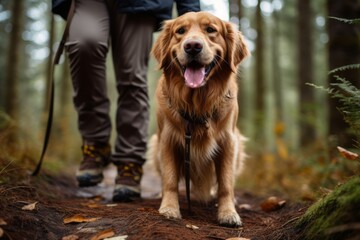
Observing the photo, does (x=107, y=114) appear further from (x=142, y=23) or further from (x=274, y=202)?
(x=274, y=202)

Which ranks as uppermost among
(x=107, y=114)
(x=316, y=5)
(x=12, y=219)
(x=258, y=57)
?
(x=316, y=5)

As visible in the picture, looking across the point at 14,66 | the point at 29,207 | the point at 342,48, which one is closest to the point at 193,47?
the point at 29,207

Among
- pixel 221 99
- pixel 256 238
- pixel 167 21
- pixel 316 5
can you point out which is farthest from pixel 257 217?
pixel 316 5

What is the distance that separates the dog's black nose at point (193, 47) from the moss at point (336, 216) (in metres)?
1.39

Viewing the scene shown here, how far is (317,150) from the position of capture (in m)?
6.01

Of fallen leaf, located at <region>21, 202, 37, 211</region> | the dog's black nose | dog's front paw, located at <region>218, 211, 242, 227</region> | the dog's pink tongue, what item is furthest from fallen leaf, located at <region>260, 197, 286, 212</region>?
fallen leaf, located at <region>21, 202, 37, 211</region>

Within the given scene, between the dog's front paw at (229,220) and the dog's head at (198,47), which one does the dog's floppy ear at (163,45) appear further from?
the dog's front paw at (229,220)

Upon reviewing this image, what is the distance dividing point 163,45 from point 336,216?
80.3 inches

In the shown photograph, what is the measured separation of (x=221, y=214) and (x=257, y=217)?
446 mm

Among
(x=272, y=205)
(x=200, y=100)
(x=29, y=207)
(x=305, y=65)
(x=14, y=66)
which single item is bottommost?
(x=272, y=205)

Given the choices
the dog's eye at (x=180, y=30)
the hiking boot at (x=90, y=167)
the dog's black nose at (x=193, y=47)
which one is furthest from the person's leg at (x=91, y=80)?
the dog's black nose at (x=193, y=47)

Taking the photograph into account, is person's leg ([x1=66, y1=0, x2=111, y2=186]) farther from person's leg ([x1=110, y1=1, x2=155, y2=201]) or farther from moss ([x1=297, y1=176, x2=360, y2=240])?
moss ([x1=297, y1=176, x2=360, y2=240])

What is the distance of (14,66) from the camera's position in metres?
8.05

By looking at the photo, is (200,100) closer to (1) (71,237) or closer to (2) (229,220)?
(2) (229,220)
